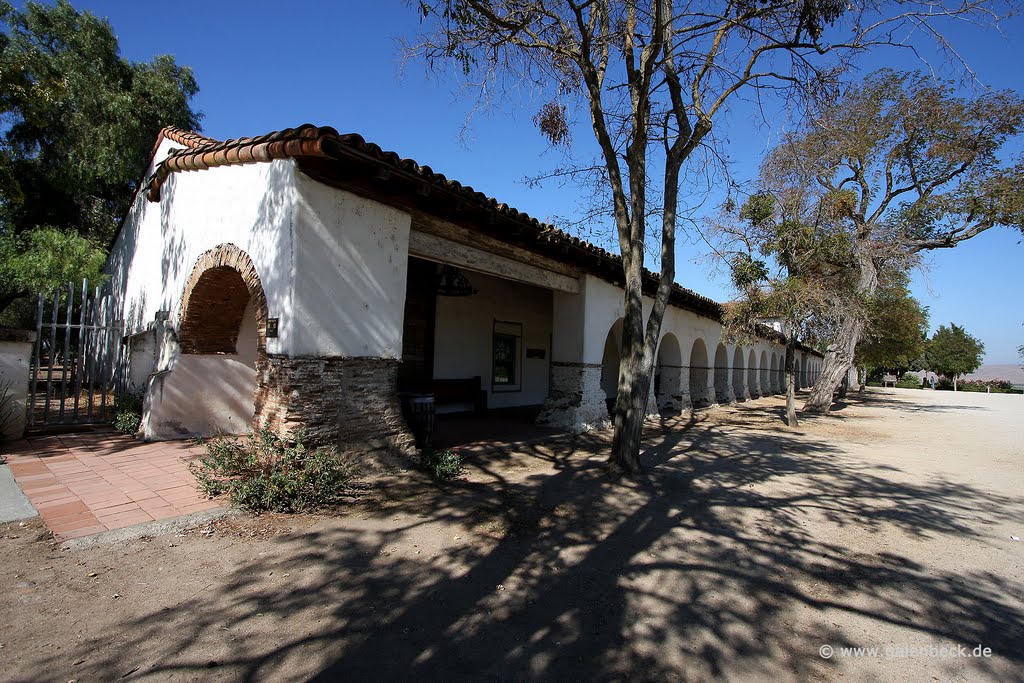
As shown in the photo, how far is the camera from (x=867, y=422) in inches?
550

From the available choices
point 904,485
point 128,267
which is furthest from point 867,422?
point 128,267

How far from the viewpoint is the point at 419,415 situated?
6.11m

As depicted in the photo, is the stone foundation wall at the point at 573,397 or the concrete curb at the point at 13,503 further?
the stone foundation wall at the point at 573,397

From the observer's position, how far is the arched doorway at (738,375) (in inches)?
738

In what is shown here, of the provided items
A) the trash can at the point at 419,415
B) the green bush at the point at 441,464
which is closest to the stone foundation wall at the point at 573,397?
the trash can at the point at 419,415

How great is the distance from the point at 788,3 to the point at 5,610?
8183mm

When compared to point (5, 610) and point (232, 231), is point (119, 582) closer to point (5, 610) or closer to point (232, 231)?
point (5, 610)

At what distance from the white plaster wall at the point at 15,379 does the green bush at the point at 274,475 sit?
289cm

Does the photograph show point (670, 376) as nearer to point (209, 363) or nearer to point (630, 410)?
point (630, 410)

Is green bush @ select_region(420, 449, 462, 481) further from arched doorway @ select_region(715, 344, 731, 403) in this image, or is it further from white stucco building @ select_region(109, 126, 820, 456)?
arched doorway @ select_region(715, 344, 731, 403)

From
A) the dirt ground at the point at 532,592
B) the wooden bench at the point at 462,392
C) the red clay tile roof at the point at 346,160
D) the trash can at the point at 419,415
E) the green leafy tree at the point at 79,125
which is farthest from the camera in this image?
the green leafy tree at the point at 79,125

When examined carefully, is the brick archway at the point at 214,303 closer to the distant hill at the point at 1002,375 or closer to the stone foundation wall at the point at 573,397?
the stone foundation wall at the point at 573,397

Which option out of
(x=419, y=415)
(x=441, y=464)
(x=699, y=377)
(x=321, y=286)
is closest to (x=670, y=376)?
(x=699, y=377)

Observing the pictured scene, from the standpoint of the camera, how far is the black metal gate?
5945 millimetres
